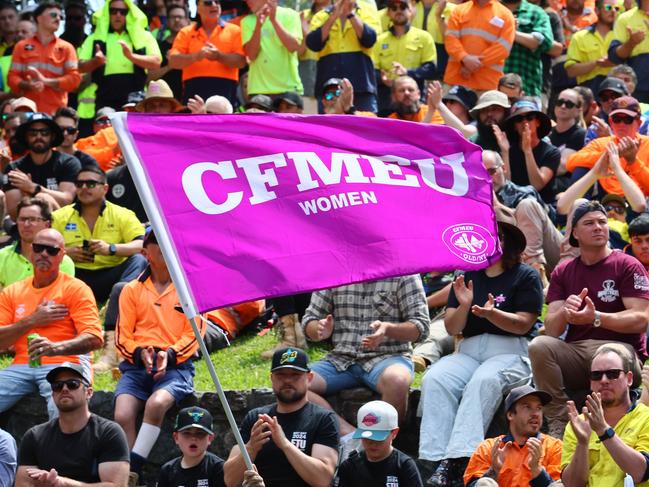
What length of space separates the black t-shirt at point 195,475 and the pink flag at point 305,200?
122 inches

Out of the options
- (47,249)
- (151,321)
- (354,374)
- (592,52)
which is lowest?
(592,52)

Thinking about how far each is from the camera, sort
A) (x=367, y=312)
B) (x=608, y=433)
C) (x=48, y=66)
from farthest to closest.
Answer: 1. (x=48, y=66)
2. (x=367, y=312)
3. (x=608, y=433)

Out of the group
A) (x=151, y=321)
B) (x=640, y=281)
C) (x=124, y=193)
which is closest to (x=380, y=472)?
(x=640, y=281)

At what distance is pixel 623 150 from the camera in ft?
48.0

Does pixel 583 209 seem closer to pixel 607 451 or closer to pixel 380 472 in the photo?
pixel 607 451

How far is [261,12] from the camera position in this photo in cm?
1820

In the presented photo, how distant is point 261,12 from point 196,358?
5973mm

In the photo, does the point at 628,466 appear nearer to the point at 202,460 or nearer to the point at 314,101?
the point at 202,460

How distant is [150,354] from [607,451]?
13.4 ft

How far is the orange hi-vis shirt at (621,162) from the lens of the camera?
1475 centimetres

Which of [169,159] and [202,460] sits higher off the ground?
[169,159]

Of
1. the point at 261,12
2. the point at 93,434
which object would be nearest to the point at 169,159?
the point at 93,434

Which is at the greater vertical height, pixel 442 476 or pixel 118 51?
pixel 118 51

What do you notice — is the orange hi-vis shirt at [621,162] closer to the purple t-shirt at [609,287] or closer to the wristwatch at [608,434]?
the purple t-shirt at [609,287]
